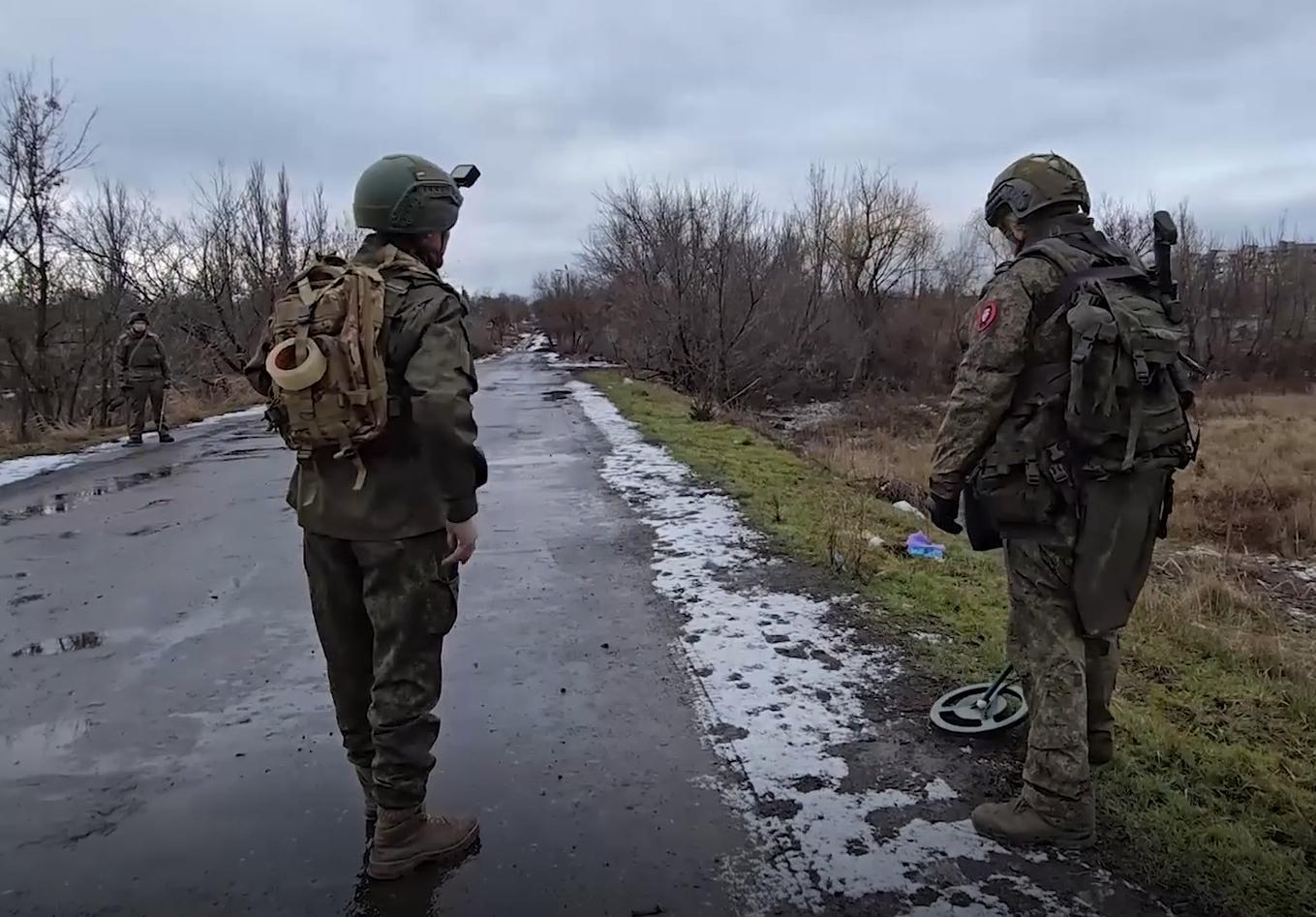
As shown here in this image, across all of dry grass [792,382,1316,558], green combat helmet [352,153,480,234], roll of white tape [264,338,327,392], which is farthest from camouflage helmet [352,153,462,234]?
dry grass [792,382,1316,558]

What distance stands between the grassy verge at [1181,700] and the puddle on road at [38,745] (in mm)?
3965

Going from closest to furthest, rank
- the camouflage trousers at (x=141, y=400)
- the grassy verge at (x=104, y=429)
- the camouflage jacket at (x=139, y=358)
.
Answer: the grassy verge at (x=104, y=429)
the camouflage jacket at (x=139, y=358)
the camouflage trousers at (x=141, y=400)

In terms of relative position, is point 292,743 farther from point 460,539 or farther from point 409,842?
point 460,539

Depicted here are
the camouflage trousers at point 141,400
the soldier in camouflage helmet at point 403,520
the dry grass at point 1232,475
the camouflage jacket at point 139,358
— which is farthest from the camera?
the camouflage trousers at point 141,400

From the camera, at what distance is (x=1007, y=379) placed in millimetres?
3121

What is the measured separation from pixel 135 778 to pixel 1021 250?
13.0 feet

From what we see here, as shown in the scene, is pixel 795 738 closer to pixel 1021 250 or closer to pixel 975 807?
pixel 975 807

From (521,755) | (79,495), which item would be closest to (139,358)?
(79,495)

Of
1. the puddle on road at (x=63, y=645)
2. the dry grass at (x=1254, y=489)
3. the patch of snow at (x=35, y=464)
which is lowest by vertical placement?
the dry grass at (x=1254, y=489)

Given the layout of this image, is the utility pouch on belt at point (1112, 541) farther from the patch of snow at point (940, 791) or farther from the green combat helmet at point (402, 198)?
the green combat helmet at point (402, 198)

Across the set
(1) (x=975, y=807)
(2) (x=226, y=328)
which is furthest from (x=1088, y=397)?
(2) (x=226, y=328)

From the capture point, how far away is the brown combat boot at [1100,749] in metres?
3.49

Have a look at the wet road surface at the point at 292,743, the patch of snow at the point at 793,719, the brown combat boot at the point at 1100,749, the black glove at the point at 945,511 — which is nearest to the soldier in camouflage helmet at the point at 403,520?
the wet road surface at the point at 292,743

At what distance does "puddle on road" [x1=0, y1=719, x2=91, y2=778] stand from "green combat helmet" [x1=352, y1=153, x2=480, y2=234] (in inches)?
105
